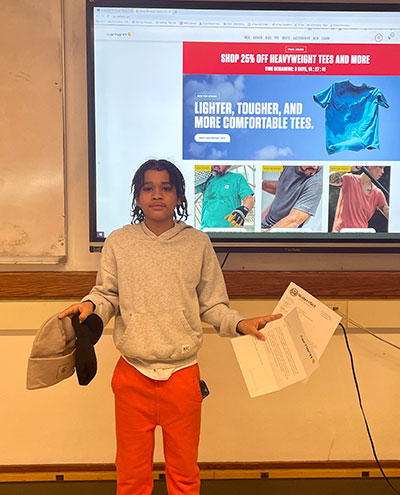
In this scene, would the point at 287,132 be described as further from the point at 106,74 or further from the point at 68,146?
the point at 68,146

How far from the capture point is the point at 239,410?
2.03m

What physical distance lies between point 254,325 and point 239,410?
0.79 meters

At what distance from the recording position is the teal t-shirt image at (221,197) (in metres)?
1.90

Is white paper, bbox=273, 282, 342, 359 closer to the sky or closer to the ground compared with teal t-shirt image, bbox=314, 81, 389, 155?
closer to the ground

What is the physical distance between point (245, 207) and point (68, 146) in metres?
0.79

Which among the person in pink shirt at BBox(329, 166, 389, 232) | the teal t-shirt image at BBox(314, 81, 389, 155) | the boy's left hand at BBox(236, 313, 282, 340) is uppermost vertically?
the teal t-shirt image at BBox(314, 81, 389, 155)

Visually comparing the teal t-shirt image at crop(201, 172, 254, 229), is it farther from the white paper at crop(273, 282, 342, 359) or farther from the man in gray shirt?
the white paper at crop(273, 282, 342, 359)

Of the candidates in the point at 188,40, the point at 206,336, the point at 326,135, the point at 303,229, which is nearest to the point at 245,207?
the point at 303,229

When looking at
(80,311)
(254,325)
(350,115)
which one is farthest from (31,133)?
(350,115)

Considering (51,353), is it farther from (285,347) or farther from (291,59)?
(291,59)

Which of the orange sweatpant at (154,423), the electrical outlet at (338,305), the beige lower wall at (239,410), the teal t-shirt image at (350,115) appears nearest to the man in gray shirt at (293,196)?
the teal t-shirt image at (350,115)

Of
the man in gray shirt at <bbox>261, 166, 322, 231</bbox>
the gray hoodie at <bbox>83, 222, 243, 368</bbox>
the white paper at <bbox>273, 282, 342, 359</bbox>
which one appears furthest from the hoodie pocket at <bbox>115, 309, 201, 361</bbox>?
the man in gray shirt at <bbox>261, 166, 322, 231</bbox>

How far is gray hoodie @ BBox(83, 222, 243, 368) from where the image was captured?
1.42 m

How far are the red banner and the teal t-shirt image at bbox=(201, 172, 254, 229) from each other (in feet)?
1.44
